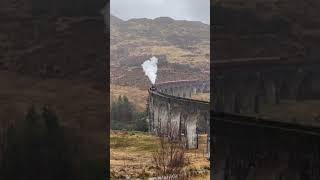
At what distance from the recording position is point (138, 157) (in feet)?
94.9

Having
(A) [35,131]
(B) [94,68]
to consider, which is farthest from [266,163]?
(A) [35,131]

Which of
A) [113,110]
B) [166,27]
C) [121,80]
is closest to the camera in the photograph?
[113,110]

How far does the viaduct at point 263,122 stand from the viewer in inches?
195

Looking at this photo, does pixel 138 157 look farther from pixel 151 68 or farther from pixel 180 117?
pixel 151 68

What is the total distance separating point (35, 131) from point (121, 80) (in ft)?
252

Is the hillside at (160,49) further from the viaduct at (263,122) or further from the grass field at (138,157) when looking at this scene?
the viaduct at (263,122)

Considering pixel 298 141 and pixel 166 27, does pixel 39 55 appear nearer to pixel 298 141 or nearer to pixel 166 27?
pixel 298 141

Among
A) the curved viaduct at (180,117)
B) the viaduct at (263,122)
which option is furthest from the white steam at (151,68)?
the viaduct at (263,122)

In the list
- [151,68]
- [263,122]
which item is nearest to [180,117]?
[263,122]

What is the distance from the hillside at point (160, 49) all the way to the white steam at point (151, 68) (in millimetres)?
1005

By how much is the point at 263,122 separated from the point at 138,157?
24.2 m

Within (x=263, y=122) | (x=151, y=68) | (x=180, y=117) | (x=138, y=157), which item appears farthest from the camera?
(x=151, y=68)

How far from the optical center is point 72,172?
526 cm

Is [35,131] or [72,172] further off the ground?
[35,131]
